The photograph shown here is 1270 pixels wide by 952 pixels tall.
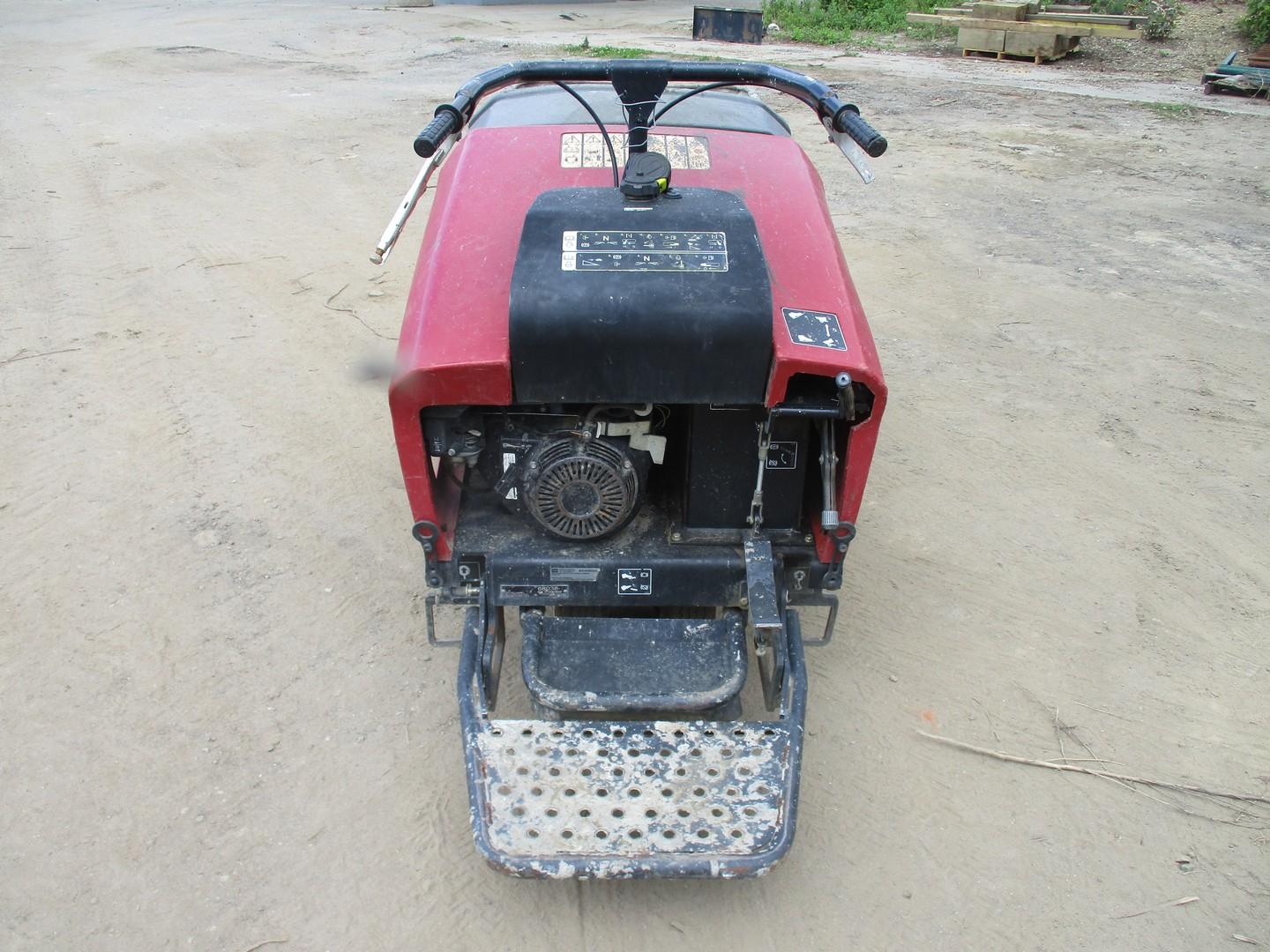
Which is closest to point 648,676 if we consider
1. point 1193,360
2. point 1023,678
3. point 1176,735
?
point 1023,678

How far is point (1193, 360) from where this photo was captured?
5457 millimetres

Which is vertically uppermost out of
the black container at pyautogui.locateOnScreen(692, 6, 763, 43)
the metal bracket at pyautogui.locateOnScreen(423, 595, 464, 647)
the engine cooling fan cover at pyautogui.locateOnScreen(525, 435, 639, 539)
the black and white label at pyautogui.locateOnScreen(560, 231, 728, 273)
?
the black container at pyautogui.locateOnScreen(692, 6, 763, 43)

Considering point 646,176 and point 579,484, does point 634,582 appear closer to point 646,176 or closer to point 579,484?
point 579,484

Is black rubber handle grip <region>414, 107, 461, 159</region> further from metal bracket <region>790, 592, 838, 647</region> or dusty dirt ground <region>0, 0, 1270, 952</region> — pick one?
metal bracket <region>790, 592, 838, 647</region>

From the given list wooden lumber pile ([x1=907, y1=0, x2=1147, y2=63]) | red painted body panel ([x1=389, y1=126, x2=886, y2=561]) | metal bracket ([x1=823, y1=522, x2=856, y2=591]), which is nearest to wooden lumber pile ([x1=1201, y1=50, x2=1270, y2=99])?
wooden lumber pile ([x1=907, y1=0, x2=1147, y2=63])

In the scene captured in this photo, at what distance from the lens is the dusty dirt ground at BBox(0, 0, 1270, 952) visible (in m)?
2.70

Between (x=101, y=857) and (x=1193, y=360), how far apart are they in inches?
216

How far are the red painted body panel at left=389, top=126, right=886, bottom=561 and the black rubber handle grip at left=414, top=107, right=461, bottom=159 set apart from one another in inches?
6.8

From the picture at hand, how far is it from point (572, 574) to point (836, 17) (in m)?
14.8

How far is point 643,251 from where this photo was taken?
9.27 feet

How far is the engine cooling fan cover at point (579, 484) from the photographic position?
2.88 m

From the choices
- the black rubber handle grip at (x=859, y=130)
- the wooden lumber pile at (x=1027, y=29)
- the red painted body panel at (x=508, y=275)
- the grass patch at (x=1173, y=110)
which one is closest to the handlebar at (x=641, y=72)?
the black rubber handle grip at (x=859, y=130)

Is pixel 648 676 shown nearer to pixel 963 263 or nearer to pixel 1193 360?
pixel 1193 360

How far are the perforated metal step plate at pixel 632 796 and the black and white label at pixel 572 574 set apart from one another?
1.38 ft
